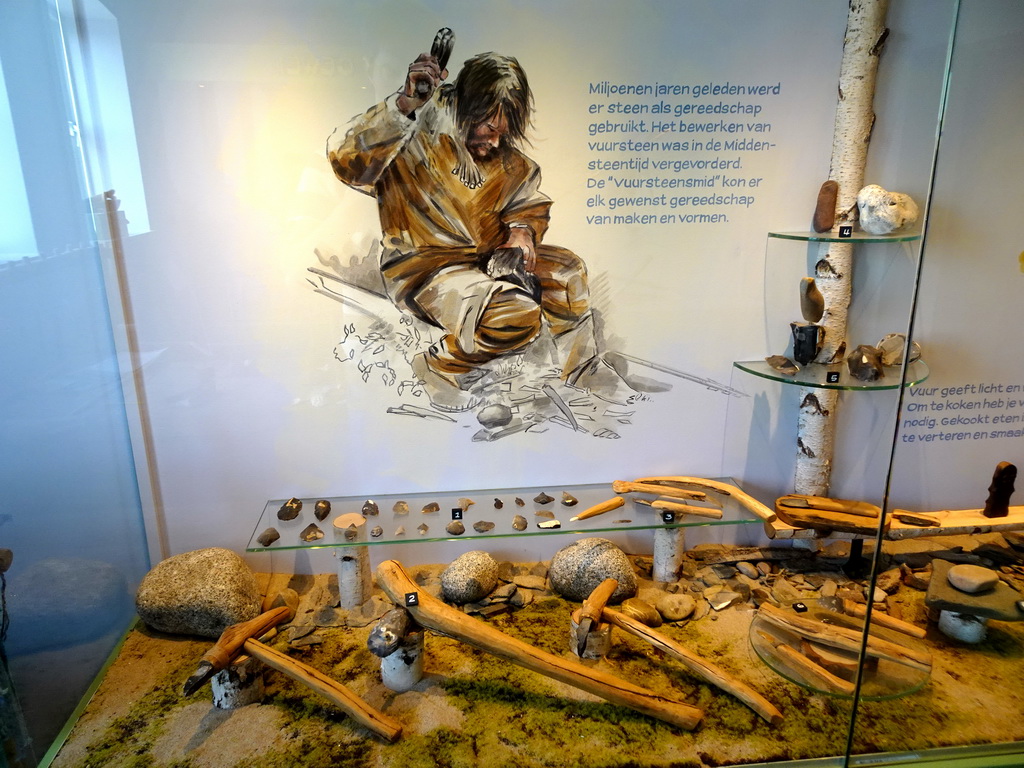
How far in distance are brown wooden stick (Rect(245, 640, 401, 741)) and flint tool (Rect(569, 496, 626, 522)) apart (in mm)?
1168

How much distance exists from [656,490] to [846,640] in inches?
40.0

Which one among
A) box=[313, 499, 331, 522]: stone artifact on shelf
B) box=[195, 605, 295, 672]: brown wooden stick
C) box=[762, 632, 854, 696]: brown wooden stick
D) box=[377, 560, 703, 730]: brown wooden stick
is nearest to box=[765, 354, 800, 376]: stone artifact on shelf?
box=[762, 632, 854, 696]: brown wooden stick

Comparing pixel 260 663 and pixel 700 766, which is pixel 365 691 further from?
pixel 700 766

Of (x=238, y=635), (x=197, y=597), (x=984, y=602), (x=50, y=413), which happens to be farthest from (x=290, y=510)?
(x=984, y=602)

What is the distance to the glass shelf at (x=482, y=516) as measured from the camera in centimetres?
291

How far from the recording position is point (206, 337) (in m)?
2.95

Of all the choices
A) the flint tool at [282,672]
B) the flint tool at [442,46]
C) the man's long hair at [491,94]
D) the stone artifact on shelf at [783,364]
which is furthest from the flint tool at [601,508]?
the flint tool at [442,46]

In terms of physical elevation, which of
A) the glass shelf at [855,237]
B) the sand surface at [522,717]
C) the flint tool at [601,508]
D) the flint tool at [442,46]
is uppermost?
the flint tool at [442,46]

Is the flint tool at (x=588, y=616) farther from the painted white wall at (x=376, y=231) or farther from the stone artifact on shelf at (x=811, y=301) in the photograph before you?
the stone artifact on shelf at (x=811, y=301)

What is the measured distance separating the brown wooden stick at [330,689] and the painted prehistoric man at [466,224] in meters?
1.25

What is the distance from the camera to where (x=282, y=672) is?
2662 mm

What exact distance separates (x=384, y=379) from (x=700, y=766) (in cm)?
199

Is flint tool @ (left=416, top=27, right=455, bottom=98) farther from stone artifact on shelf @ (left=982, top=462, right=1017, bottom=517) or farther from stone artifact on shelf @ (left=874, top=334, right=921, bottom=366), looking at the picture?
stone artifact on shelf @ (left=982, top=462, right=1017, bottom=517)

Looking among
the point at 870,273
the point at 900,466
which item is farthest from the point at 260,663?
the point at 870,273
